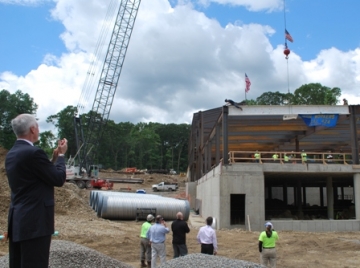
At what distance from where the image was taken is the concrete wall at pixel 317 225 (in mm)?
23094

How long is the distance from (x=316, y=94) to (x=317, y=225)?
66230 millimetres

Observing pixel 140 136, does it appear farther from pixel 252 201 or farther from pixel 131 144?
pixel 252 201

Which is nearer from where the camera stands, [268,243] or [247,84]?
[268,243]

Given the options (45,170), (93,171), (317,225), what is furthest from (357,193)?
(93,171)

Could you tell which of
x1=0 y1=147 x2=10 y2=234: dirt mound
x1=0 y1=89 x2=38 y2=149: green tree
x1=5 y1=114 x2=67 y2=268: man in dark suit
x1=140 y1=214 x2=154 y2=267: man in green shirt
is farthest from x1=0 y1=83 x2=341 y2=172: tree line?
x1=5 y1=114 x2=67 y2=268: man in dark suit

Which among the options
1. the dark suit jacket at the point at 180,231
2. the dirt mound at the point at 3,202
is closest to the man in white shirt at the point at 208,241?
the dark suit jacket at the point at 180,231

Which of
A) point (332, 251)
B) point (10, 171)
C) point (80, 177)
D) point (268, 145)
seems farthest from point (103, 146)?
point (10, 171)

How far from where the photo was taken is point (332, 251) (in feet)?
54.3

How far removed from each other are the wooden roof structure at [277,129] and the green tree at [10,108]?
4289 cm

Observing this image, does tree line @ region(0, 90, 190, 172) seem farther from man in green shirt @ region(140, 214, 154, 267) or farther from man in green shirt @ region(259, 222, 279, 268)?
man in green shirt @ region(259, 222, 279, 268)

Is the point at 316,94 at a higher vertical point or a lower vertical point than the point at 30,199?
higher

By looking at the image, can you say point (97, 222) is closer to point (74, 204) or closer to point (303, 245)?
point (74, 204)

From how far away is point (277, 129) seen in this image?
31625 mm

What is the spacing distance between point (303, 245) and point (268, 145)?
24445 millimetres
